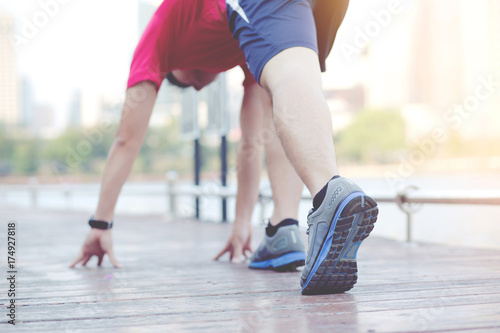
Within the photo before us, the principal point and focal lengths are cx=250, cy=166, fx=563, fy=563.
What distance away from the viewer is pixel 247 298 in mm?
1247

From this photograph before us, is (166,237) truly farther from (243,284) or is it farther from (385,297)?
(385,297)

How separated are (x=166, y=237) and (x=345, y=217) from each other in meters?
2.45

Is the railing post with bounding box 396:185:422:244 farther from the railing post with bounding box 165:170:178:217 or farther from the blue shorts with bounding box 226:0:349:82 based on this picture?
the railing post with bounding box 165:170:178:217

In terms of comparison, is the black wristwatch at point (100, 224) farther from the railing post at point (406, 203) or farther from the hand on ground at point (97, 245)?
the railing post at point (406, 203)

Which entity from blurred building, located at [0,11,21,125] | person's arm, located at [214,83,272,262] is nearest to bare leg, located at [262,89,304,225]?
person's arm, located at [214,83,272,262]

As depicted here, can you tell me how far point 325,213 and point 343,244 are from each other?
7 centimetres

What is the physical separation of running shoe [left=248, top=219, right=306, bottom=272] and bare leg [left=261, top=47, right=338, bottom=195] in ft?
1.72

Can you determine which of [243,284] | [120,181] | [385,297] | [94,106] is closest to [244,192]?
[120,181]

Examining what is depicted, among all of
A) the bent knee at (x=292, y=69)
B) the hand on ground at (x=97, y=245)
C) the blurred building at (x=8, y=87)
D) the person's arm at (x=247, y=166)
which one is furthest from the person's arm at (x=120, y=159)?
the blurred building at (x=8, y=87)

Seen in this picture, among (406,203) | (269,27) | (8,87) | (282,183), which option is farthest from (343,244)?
(8,87)

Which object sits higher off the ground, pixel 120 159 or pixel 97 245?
pixel 120 159

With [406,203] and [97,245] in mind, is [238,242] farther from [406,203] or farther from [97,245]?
[406,203]

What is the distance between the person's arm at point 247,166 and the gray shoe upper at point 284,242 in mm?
323

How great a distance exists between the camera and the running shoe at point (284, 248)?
170 centimetres
